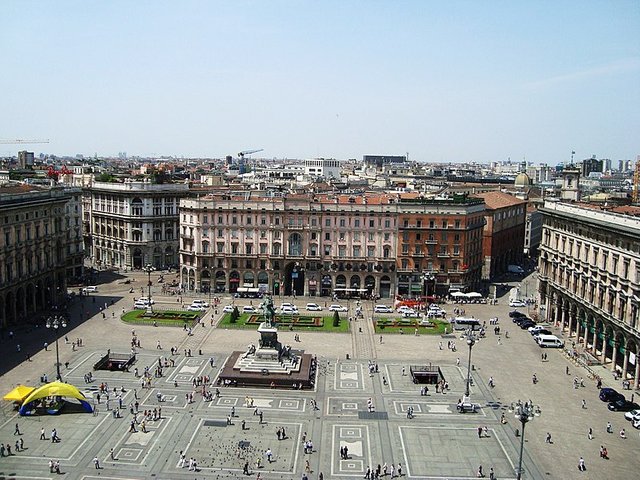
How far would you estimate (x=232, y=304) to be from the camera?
11056cm

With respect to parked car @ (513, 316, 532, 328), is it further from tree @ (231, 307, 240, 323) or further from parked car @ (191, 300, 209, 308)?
parked car @ (191, 300, 209, 308)

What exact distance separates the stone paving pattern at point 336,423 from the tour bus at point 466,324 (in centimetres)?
1029

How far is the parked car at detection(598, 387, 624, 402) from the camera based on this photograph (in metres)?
68.8

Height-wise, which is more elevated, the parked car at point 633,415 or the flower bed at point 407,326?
the parked car at point 633,415

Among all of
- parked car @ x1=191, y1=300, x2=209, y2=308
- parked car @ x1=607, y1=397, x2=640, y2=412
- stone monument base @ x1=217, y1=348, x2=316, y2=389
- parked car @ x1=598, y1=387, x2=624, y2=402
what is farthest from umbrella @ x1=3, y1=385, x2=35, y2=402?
parked car @ x1=598, y1=387, x2=624, y2=402

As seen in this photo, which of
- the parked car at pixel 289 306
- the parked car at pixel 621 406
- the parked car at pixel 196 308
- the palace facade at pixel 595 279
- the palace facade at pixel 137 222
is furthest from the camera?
the palace facade at pixel 137 222

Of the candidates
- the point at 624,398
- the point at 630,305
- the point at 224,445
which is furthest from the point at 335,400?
the point at 630,305

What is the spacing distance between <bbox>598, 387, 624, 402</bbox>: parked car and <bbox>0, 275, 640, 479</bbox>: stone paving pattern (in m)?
1.20

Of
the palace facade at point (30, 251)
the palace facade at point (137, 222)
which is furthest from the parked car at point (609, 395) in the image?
the palace facade at point (137, 222)

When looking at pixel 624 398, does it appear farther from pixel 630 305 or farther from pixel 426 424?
pixel 426 424

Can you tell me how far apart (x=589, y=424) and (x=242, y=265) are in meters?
68.8

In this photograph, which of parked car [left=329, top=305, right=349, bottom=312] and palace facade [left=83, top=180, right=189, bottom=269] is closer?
parked car [left=329, top=305, right=349, bottom=312]

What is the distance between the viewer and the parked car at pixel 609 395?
6875 centimetres

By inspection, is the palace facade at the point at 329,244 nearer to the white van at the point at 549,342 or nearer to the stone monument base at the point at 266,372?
the white van at the point at 549,342
